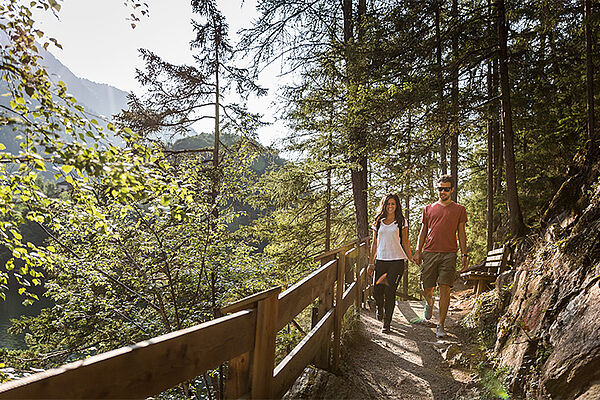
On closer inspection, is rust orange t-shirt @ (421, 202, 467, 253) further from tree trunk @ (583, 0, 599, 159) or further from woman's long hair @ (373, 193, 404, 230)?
tree trunk @ (583, 0, 599, 159)

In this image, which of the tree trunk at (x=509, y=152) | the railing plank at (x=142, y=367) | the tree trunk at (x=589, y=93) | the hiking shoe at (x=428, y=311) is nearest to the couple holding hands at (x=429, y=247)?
the hiking shoe at (x=428, y=311)

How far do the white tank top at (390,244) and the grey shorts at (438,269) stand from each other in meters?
0.37

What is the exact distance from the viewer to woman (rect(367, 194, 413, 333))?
5.80 metres

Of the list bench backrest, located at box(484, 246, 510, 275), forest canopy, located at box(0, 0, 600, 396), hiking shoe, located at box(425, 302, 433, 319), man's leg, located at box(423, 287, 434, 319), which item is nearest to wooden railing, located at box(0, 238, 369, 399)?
forest canopy, located at box(0, 0, 600, 396)

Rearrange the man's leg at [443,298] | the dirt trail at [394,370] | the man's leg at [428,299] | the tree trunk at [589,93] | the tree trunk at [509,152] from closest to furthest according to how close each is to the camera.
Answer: the dirt trail at [394,370]
the tree trunk at [589,93]
the man's leg at [443,298]
the man's leg at [428,299]
the tree trunk at [509,152]

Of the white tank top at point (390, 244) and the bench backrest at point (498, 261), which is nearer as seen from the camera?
the white tank top at point (390, 244)

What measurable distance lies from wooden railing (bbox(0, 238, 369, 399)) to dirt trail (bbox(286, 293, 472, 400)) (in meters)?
0.31

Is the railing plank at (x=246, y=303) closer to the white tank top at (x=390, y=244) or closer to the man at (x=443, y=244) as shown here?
the white tank top at (x=390, y=244)

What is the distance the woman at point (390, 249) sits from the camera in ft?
19.0

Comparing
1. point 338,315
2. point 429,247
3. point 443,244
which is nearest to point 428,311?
point 429,247

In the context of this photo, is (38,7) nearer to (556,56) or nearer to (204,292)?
(204,292)

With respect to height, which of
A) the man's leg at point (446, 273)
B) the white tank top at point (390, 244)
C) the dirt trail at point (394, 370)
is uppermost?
the white tank top at point (390, 244)

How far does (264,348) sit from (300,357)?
37.0 inches

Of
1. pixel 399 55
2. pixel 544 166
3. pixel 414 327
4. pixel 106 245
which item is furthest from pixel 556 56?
pixel 106 245
